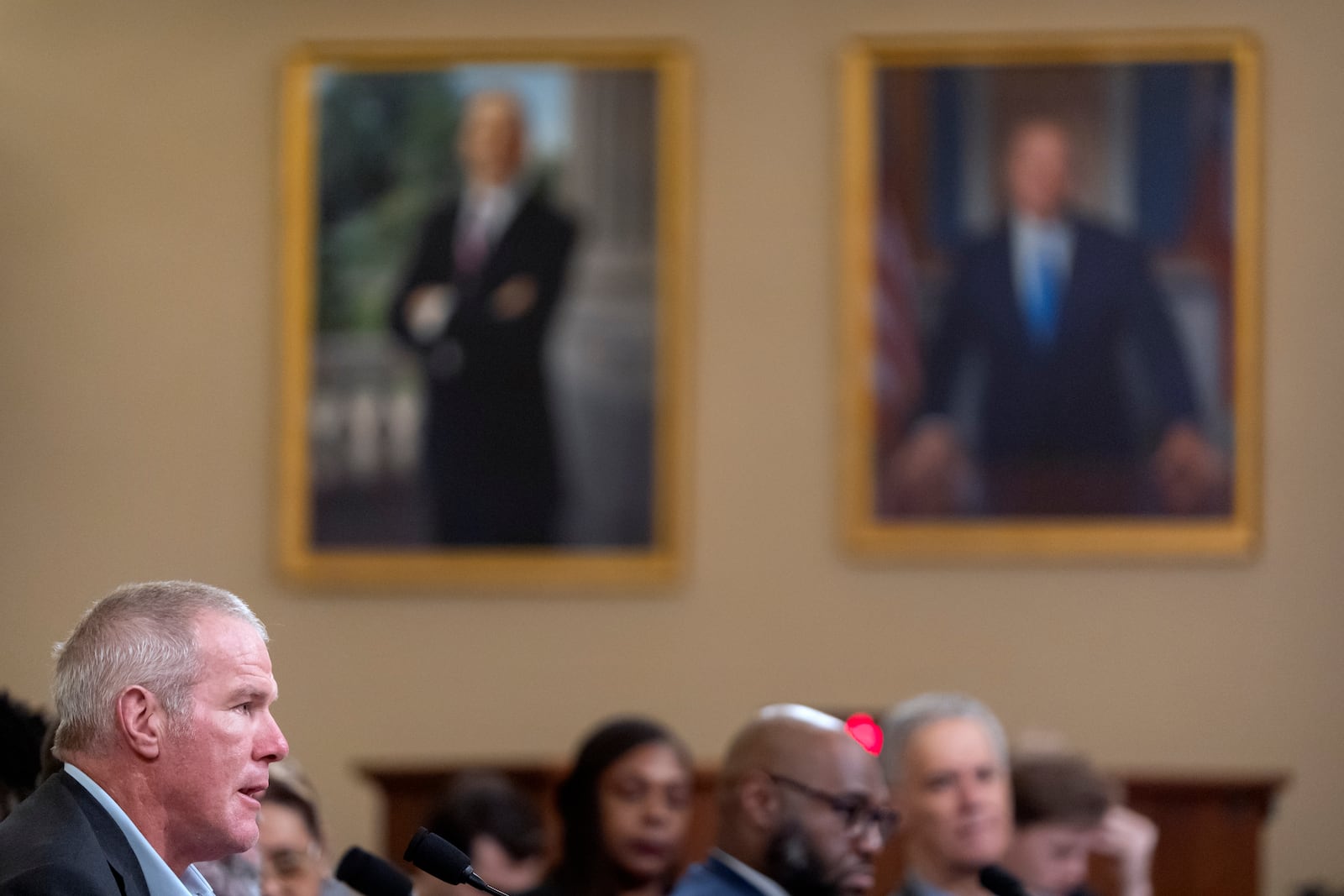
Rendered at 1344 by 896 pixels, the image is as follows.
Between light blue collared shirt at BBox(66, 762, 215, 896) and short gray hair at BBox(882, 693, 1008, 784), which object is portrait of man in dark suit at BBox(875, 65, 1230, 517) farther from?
light blue collared shirt at BBox(66, 762, 215, 896)

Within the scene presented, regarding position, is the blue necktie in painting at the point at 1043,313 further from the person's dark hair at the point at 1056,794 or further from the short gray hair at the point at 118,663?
the short gray hair at the point at 118,663

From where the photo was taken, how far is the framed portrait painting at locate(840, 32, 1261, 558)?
27.6ft

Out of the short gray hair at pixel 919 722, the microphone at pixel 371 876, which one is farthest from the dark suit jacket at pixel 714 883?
the microphone at pixel 371 876

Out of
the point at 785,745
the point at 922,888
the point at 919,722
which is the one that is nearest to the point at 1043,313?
the point at 919,722

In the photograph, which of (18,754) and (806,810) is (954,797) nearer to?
(806,810)

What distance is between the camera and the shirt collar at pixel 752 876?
14.0 feet

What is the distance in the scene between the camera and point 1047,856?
548 centimetres

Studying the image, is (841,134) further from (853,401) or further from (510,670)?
(510,670)

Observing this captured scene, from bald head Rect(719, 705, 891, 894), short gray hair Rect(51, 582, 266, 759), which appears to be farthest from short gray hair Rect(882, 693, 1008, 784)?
short gray hair Rect(51, 582, 266, 759)

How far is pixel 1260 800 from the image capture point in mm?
7355

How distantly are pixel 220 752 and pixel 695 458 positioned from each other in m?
5.92

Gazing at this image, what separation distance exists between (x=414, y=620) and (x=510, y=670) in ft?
1.64

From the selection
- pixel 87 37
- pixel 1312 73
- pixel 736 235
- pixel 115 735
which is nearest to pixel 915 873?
pixel 115 735

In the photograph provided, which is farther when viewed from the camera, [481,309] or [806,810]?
[481,309]
